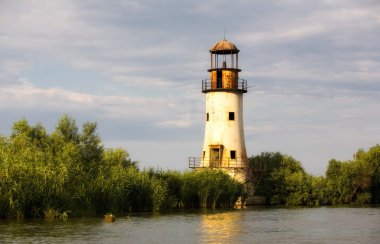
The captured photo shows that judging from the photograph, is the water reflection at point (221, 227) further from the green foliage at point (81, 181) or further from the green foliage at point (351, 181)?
the green foliage at point (351, 181)

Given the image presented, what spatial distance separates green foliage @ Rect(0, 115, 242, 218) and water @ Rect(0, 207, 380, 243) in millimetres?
1518

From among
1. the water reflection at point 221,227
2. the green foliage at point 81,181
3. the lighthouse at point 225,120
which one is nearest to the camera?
the water reflection at point 221,227

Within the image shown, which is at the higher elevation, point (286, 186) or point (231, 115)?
point (231, 115)

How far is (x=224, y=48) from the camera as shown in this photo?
68.9 metres

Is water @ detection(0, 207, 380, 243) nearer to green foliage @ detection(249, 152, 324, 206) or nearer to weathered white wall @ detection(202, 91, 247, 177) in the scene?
weathered white wall @ detection(202, 91, 247, 177)

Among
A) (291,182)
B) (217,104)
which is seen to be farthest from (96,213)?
(291,182)

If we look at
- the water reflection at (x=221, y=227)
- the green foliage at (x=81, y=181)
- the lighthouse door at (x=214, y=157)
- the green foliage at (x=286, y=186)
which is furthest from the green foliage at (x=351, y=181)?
the water reflection at (x=221, y=227)

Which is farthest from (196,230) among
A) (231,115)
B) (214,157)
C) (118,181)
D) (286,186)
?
(286,186)

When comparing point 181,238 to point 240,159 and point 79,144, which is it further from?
point 240,159

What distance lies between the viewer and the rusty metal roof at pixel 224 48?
6894cm

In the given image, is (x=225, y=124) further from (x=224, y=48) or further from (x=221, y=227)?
(x=221, y=227)

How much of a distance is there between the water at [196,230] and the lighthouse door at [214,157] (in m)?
18.3

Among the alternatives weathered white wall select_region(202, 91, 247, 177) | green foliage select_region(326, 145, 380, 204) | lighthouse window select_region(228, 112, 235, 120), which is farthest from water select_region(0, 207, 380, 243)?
green foliage select_region(326, 145, 380, 204)

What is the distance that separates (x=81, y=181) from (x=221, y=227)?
35.0 ft
